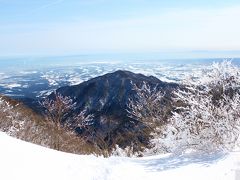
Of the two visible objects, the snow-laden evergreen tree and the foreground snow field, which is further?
the snow-laden evergreen tree

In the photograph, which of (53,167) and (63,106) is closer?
(53,167)

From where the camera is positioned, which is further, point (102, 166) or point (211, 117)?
point (211, 117)

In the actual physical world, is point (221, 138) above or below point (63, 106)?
above

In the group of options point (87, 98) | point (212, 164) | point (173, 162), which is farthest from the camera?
point (87, 98)

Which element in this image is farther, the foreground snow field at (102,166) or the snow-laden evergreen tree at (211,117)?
the snow-laden evergreen tree at (211,117)

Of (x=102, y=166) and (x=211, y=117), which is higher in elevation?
(x=211, y=117)

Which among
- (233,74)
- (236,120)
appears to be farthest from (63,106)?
(236,120)

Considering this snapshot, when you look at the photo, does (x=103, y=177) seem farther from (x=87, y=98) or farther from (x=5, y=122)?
(x=87, y=98)

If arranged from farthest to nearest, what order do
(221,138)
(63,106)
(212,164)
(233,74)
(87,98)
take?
1. (87,98)
2. (63,106)
3. (233,74)
4. (221,138)
5. (212,164)
